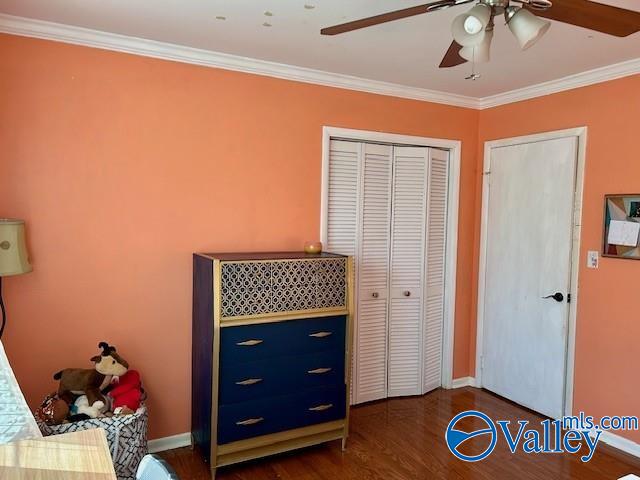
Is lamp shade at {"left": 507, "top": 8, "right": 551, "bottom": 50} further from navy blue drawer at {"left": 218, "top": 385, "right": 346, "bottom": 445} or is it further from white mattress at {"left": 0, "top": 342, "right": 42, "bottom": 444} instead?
navy blue drawer at {"left": 218, "top": 385, "right": 346, "bottom": 445}

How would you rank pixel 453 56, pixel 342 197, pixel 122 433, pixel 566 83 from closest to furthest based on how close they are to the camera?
pixel 453 56 < pixel 122 433 < pixel 566 83 < pixel 342 197

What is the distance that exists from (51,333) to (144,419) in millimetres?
702

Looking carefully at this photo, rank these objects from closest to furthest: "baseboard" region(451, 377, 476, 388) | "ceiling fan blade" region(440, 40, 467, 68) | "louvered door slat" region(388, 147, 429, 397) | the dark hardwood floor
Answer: "ceiling fan blade" region(440, 40, 467, 68) → the dark hardwood floor → "louvered door slat" region(388, 147, 429, 397) → "baseboard" region(451, 377, 476, 388)

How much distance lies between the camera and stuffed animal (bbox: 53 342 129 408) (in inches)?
101

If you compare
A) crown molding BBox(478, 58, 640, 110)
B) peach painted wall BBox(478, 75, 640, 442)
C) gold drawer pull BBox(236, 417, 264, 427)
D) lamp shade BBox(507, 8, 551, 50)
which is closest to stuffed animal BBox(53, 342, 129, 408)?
gold drawer pull BBox(236, 417, 264, 427)

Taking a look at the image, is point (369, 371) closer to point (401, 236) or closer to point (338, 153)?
point (401, 236)

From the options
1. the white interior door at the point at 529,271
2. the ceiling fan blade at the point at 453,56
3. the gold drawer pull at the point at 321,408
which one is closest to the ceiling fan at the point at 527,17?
the ceiling fan blade at the point at 453,56

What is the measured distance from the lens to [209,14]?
2.40 metres

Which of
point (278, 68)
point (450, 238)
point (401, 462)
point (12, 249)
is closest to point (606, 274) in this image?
point (450, 238)

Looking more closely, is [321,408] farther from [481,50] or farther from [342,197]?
[481,50]

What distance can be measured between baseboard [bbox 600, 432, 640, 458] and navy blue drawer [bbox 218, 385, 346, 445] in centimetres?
171

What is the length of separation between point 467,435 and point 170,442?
1920 millimetres

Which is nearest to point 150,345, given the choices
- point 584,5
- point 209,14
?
point 209,14

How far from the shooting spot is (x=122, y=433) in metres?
2.47
